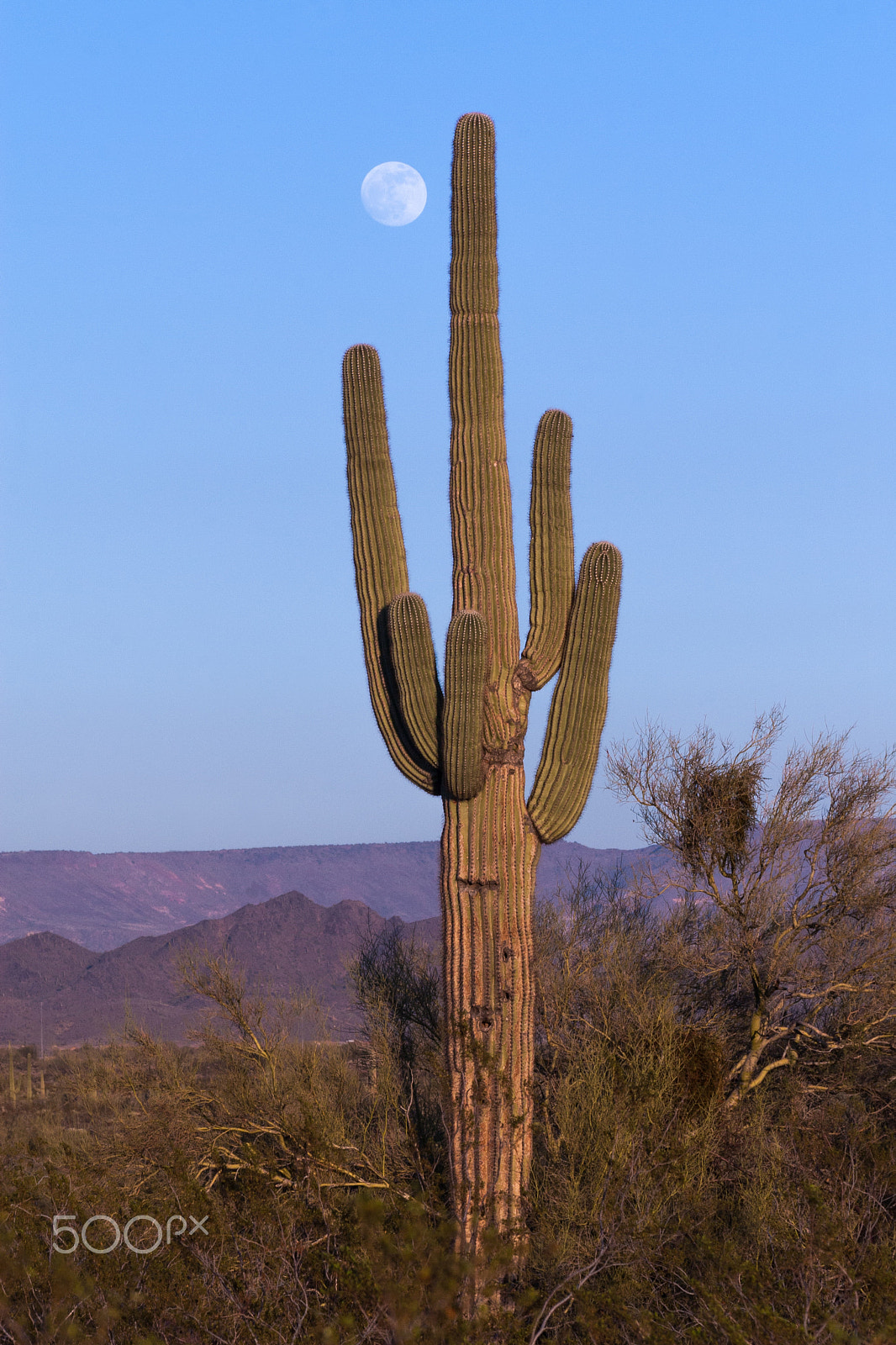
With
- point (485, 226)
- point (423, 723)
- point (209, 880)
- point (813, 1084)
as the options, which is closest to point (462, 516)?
point (423, 723)

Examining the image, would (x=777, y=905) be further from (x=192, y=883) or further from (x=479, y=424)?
(x=192, y=883)

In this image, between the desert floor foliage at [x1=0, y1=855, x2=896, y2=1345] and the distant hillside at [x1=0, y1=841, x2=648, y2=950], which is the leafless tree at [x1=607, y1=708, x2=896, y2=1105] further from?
the distant hillside at [x1=0, y1=841, x2=648, y2=950]

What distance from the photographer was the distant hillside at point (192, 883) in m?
90.8

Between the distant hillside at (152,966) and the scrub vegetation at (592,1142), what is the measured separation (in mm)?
33800

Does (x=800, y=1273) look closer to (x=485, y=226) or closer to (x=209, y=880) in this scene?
(x=485, y=226)

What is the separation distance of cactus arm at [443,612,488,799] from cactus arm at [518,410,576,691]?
70cm

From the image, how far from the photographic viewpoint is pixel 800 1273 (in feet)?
20.2

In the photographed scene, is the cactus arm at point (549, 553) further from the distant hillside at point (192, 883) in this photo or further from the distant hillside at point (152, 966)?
the distant hillside at point (192, 883)

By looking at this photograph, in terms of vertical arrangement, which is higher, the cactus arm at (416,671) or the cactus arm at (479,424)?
the cactus arm at (479,424)

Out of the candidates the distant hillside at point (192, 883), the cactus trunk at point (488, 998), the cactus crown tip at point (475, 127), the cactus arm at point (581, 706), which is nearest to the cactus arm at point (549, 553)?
the cactus arm at point (581, 706)

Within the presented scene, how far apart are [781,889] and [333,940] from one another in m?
46.5

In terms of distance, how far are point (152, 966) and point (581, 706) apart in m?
50.3

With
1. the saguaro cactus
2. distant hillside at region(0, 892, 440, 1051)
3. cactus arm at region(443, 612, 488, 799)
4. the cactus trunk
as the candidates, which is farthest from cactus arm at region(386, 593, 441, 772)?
distant hillside at region(0, 892, 440, 1051)

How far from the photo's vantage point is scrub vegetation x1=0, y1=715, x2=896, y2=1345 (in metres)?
5.52
